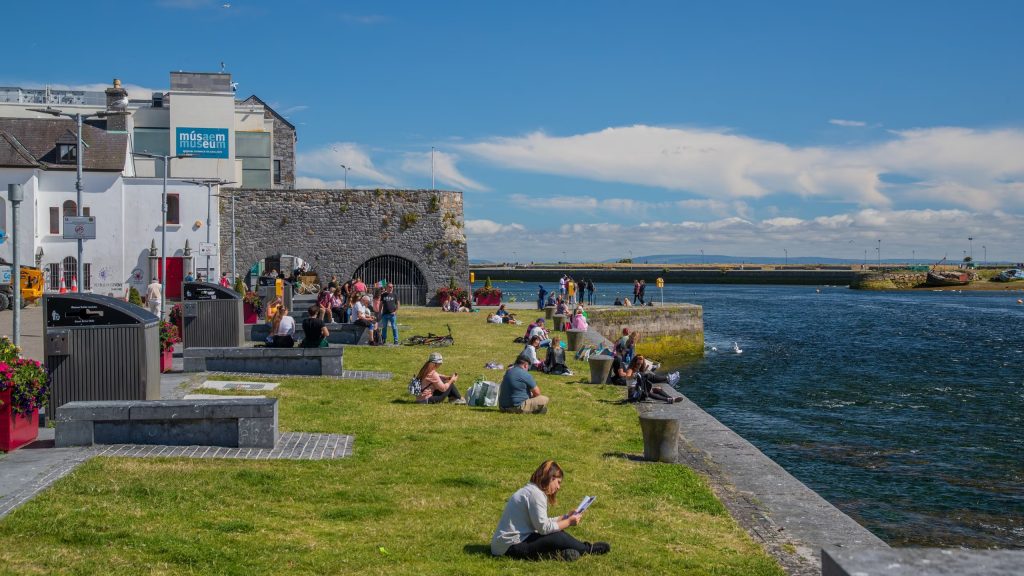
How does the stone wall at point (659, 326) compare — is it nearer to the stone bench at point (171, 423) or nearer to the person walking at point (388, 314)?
the person walking at point (388, 314)

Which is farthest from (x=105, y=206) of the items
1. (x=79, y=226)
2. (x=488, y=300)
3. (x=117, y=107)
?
(x=79, y=226)

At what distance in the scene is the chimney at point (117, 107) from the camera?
154ft

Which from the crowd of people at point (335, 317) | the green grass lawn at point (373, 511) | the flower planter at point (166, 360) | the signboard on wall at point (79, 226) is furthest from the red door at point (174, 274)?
the green grass lawn at point (373, 511)

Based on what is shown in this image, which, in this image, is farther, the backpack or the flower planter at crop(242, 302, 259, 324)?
the flower planter at crop(242, 302, 259, 324)

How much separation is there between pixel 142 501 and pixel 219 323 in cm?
1304

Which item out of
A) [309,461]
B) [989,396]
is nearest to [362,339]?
[309,461]

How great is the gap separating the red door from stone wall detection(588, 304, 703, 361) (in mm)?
18333

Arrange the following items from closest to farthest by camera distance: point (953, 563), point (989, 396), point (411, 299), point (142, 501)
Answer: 1. point (953, 563)
2. point (142, 501)
3. point (989, 396)
4. point (411, 299)

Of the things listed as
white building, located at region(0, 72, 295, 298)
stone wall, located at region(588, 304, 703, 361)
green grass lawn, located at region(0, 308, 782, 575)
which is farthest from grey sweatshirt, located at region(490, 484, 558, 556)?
white building, located at region(0, 72, 295, 298)

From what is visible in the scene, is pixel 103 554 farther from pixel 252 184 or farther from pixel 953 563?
pixel 252 184

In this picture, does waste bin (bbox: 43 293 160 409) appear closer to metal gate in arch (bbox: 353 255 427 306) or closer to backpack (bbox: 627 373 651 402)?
backpack (bbox: 627 373 651 402)

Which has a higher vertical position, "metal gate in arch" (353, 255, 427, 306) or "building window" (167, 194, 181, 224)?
"building window" (167, 194, 181, 224)

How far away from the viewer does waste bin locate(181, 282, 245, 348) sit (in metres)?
21.0

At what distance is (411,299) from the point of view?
146 ft
